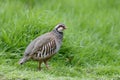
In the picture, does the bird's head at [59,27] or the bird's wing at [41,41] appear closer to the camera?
the bird's wing at [41,41]

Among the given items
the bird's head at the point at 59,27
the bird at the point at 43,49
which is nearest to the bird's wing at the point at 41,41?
the bird at the point at 43,49

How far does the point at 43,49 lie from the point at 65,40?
1.03m

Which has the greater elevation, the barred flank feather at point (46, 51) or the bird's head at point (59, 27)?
the bird's head at point (59, 27)

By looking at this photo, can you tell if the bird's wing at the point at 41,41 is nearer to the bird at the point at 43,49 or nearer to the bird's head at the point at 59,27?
the bird at the point at 43,49

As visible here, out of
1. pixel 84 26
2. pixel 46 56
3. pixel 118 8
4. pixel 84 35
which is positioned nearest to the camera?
pixel 46 56

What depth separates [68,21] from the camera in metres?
9.45

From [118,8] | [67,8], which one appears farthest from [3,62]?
[118,8]

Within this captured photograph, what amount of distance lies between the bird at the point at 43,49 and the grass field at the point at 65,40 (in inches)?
6.7

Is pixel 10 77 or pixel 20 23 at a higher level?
pixel 20 23

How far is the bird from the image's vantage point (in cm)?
737

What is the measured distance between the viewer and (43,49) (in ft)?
24.4

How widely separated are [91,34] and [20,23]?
1.58m

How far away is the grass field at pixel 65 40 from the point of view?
742 centimetres

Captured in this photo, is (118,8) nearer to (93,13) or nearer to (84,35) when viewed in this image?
(93,13)
